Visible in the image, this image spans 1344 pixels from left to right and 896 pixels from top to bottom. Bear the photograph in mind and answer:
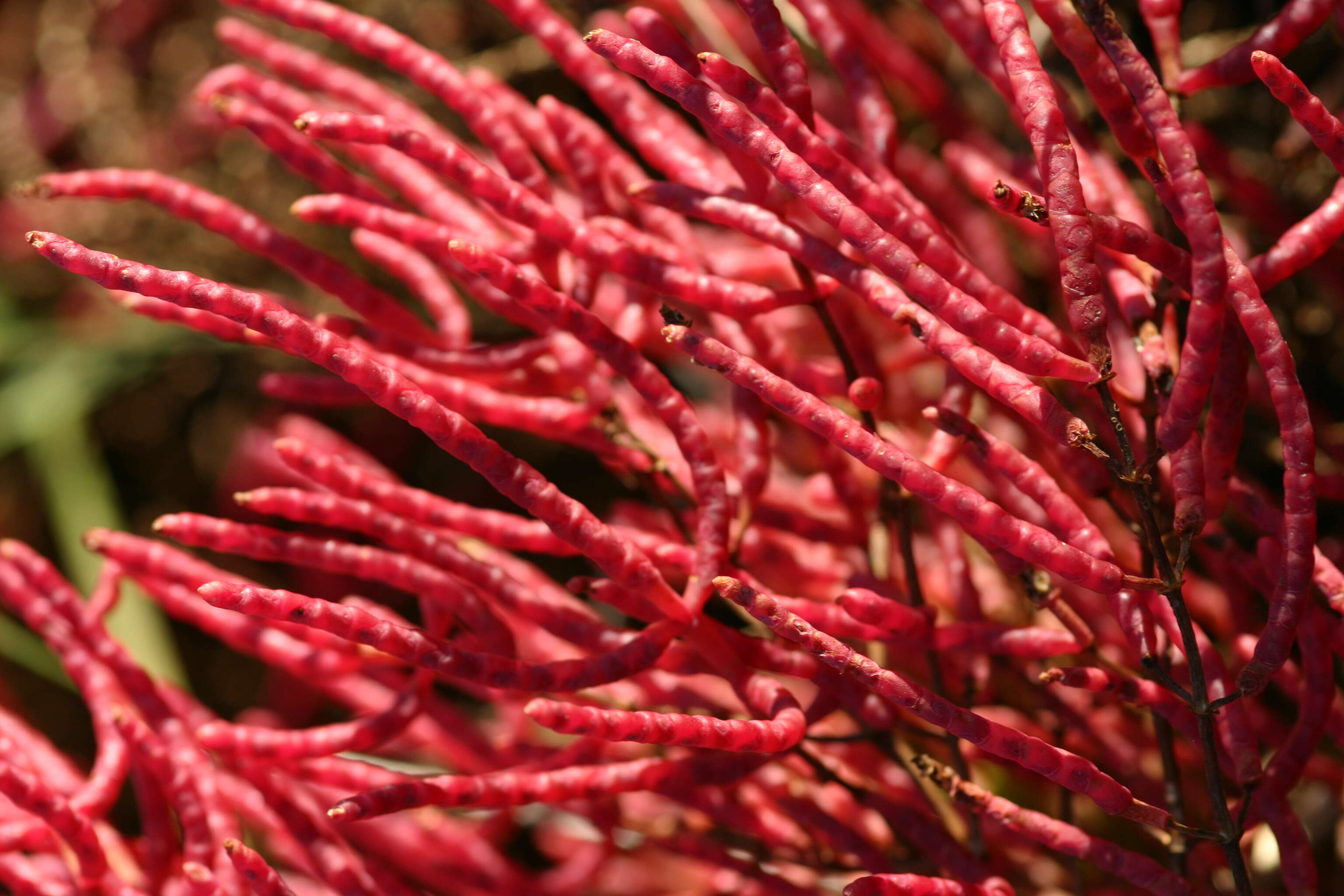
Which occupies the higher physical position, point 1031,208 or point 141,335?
point 141,335

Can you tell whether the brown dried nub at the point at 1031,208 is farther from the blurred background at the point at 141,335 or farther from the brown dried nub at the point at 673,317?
the blurred background at the point at 141,335

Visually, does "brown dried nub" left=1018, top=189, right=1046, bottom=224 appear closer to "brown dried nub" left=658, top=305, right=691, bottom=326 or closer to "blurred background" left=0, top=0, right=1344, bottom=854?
"brown dried nub" left=658, top=305, right=691, bottom=326

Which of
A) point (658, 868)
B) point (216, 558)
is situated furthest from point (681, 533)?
point (216, 558)

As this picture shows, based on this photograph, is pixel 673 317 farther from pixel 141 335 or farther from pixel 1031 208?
pixel 141 335

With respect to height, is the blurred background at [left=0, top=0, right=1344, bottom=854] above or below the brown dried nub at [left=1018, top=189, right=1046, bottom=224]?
above

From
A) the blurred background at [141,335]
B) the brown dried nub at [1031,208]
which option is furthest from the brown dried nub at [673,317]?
the blurred background at [141,335]

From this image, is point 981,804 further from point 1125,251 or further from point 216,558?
point 216,558

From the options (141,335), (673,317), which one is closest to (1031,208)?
(673,317)

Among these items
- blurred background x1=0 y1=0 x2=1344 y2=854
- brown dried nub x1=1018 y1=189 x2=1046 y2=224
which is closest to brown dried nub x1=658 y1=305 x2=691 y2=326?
brown dried nub x1=1018 y1=189 x2=1046 y2=224
